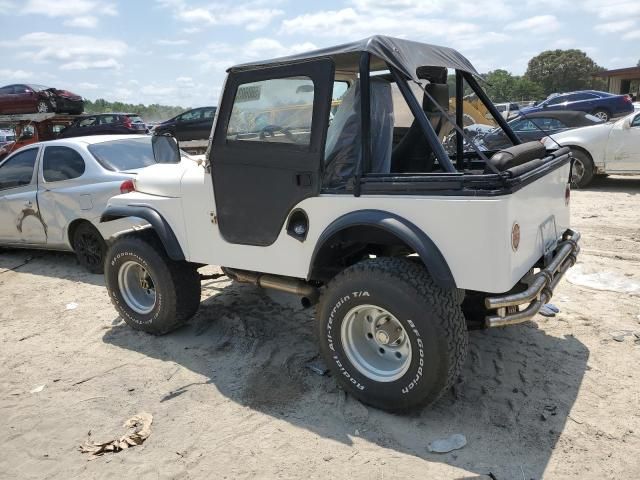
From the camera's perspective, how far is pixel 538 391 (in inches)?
134

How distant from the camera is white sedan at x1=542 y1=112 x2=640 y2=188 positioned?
9.56m

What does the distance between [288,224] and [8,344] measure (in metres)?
3.02

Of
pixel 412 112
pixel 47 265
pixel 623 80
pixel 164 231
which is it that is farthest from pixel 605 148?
pixel 623 80

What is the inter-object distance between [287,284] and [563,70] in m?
78.6

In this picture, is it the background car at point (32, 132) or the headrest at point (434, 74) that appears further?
the background car at point (32, 132)

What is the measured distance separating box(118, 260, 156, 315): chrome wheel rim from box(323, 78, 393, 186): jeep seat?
203 centimetres

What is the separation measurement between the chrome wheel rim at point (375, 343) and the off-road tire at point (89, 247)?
4.15 meters

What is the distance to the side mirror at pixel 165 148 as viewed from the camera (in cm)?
416

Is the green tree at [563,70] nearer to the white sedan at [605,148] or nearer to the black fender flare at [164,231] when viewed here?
the white sedan at [605,148]

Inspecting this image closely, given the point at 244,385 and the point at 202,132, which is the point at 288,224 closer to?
the point at 244,385

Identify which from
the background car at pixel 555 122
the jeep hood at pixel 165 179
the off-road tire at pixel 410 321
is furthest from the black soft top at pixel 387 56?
the background car at pixel 555 122

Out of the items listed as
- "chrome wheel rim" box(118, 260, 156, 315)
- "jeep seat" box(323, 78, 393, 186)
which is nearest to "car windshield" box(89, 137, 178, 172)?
"chrome wheel rim" box(118, 260, 156, 315)

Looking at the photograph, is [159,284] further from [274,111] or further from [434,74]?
[434,74]

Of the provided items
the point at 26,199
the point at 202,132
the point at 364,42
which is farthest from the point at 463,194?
the point at 202,132
